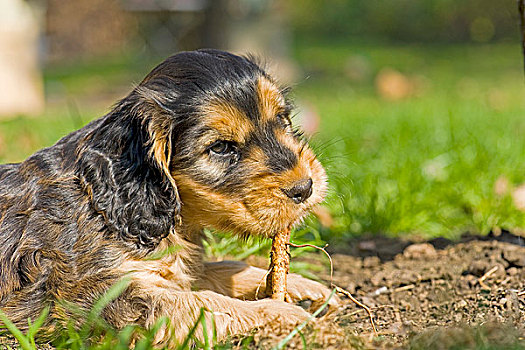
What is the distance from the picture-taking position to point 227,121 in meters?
2.99

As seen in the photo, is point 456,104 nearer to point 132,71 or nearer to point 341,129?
point 341,129

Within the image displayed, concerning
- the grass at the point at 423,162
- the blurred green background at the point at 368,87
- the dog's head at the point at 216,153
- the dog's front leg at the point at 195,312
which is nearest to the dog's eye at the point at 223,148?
the dog's head at the point at 216,153

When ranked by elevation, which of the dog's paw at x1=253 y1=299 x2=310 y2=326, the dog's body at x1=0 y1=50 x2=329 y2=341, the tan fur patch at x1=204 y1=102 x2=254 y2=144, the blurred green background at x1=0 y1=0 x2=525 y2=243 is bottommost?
the blurred green background at x1=0 y1=0 x2=525 y2=243

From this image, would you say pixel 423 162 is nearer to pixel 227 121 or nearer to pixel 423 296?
pixel 423 296

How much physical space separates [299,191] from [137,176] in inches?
28.8

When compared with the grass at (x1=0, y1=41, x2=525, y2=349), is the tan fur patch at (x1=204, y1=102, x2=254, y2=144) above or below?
above

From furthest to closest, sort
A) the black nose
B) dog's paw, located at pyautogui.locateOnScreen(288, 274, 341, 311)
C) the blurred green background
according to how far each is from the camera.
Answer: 1. the blurred green background
2. dog's paw, located at pyautogui.locateOnScreen(288, 274, 341, 311)
3. the black nose

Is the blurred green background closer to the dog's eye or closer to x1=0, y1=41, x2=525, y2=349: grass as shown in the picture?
x1=0, y1=41, x2=525, y2=349: grass

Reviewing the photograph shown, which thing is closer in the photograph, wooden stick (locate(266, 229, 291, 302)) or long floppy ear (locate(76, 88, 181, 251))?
long floppy ear (locate(76, 88, 181, 251))

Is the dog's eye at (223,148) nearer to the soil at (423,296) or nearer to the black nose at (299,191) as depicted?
the black nose at (299,191)

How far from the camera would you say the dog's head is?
114 inches

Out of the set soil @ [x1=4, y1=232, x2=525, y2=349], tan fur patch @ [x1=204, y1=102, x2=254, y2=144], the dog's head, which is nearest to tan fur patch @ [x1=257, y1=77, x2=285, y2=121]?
the dog's head

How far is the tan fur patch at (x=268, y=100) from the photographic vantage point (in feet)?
10.1

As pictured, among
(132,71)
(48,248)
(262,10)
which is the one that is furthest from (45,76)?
(48,248)
